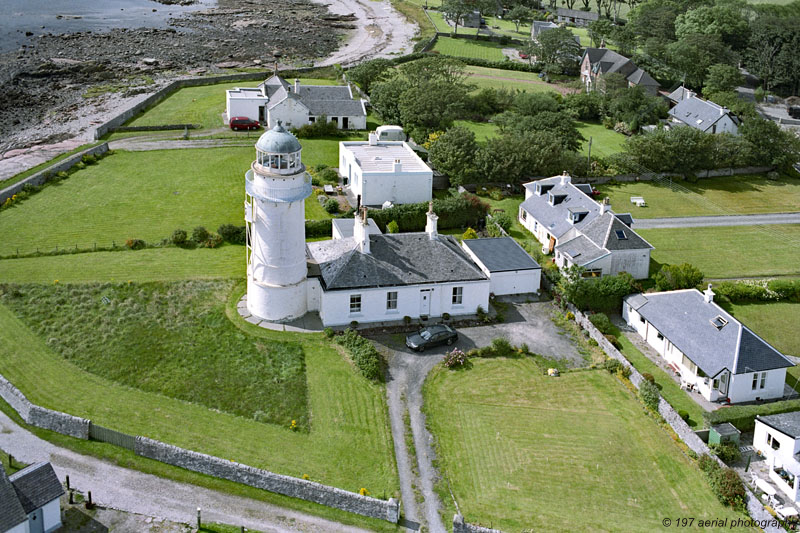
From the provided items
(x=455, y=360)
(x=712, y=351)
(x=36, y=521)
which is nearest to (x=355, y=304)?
(x=455, y=360)

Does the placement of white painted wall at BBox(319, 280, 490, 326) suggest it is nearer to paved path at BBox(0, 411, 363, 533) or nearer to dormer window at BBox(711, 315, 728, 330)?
dormer window at BBox(711, 315, 728, 330)

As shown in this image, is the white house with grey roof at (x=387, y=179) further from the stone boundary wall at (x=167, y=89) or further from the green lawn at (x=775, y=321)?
the stone boundary wall at (x=167, y=89)

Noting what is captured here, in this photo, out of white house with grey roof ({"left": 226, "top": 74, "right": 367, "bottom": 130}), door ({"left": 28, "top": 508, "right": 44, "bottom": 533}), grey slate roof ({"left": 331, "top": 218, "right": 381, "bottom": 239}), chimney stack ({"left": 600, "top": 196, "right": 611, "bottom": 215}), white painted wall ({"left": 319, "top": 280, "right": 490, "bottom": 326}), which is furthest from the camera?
white house with grey roof ({"left": 226, "top": 74, "right": 367, "bottom": 130})

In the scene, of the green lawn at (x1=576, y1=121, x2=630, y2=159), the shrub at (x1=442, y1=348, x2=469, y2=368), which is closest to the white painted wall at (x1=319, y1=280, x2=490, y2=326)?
the shrub at (x1=442, y1=348, x2=469, y2=368)

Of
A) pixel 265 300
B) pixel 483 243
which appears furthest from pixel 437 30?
pixel 265 300

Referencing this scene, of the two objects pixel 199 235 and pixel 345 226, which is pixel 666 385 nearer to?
pixel 345 226
